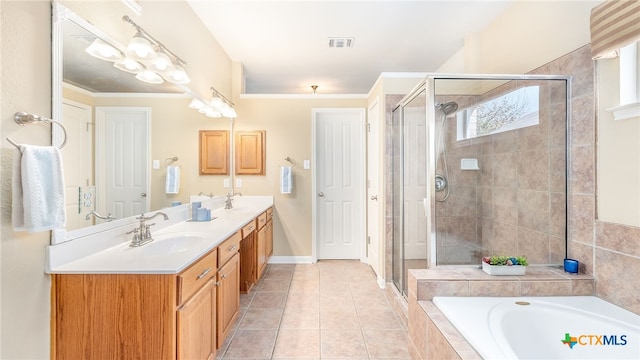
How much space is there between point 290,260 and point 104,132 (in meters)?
2.68

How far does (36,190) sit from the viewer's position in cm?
102

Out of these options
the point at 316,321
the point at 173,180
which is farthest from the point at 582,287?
the point at 173,180

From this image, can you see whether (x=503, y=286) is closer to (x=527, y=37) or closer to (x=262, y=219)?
(x=527, y=37)

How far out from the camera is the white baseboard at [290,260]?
12.1ft

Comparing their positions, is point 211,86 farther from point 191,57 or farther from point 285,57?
point 285,57

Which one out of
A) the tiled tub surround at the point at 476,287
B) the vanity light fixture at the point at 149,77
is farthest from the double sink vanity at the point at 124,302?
the tiled tub surround at the point at 476,287

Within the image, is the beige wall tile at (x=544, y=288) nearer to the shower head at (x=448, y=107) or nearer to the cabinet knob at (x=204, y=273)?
the shower head at (x=448, y=107)

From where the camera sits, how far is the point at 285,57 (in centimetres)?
333

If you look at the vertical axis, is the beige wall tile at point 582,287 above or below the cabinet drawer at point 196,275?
below

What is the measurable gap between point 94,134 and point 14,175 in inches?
21.0

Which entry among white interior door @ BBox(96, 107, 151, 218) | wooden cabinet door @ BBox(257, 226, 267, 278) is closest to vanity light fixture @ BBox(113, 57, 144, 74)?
white interior door @ BBox(96, 107, 151, 218)

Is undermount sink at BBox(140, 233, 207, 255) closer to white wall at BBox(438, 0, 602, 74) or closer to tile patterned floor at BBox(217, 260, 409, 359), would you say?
tile patterned floor at BBox(217, 260, 409, 359)

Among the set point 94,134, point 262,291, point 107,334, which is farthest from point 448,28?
point 107,334

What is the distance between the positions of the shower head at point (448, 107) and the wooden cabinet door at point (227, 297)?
73.6 inches
